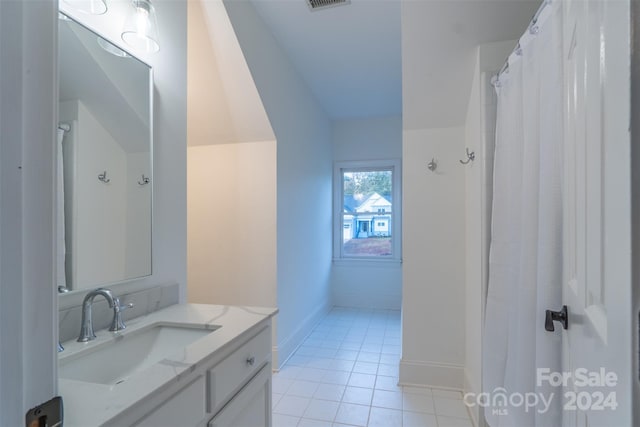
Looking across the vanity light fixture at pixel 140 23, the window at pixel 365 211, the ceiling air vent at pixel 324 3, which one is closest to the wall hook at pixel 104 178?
the vanity light fixture at pixel 140 23

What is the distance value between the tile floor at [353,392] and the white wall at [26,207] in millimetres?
1828

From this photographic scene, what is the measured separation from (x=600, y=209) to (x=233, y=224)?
8.18ft

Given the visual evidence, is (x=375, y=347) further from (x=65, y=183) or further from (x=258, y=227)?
(x=65, y=183)

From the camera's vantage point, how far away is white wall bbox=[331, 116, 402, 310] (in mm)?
4379

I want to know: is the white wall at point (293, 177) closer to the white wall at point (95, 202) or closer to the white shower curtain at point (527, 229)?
the white wall at point (95, 202)

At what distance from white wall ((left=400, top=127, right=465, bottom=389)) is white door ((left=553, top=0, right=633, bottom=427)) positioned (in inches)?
55.7

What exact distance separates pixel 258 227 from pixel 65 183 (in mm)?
1625

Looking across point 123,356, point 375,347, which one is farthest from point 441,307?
point 123,356

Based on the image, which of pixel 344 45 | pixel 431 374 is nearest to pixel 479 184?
pixel 431 374

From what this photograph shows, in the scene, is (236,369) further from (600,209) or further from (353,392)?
(353,392)

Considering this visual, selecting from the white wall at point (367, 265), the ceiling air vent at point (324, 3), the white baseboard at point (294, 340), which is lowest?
the white baseboard at point (294, 340)

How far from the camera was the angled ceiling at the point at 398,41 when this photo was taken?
1652 mm

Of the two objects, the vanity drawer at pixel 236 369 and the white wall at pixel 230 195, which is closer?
the vanity drawer at pixel 236 369

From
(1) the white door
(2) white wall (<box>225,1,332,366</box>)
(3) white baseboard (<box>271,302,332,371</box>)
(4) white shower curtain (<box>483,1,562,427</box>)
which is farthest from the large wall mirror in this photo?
(3) white baseboard (<box>271,302,332,371</box>)
